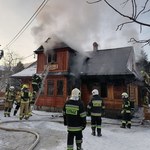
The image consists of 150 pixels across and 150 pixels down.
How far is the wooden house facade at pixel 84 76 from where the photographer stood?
16.2 metres

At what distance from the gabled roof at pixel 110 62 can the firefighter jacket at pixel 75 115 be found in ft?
31.9

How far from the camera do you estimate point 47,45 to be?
18750 millimetres

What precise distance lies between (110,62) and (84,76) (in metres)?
2.57

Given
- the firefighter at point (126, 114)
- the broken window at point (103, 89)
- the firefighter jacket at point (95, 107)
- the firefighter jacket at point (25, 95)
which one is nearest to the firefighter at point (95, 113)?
the firefighter jacket at point (95, 107)

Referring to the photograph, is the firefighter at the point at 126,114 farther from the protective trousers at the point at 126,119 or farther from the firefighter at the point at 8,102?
the firefighter at the point at 8,102

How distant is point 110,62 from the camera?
59.1ft

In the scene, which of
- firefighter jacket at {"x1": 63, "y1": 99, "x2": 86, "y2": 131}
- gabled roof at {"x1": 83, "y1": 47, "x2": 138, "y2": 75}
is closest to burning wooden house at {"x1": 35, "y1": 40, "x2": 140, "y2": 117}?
gabled roof at {"x1": 83, "y1": 47, "x2": 138, "y2": 75}

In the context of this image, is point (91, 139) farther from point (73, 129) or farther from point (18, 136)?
point (18, 136)

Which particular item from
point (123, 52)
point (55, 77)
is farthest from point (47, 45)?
point (123, 52)

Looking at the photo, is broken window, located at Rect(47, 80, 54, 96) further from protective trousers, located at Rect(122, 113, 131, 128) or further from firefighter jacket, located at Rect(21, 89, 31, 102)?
protective trousers, located at Rect(122, 113, 131, 128)

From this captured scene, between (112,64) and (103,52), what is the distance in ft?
10.3

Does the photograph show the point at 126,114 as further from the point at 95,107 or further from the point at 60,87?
the point at 60,87

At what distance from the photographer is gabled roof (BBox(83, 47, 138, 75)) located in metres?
16.3

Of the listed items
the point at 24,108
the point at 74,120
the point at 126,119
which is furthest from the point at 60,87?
the point at 74,120
